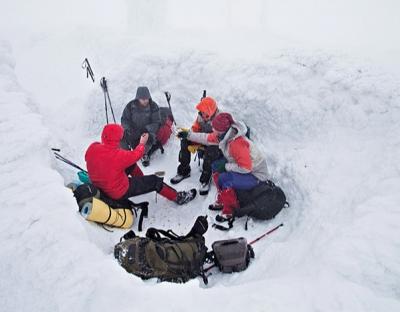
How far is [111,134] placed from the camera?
594cm

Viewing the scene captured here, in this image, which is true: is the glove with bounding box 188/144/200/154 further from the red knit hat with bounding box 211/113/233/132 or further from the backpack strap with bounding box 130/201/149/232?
the backpack strap with bounding box 130/201/149/232

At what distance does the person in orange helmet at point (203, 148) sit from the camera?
7570mm

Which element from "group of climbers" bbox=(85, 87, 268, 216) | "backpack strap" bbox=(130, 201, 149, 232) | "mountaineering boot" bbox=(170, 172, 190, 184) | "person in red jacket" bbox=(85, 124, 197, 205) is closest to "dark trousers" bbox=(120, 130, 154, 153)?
"group of climbers" bbox=(85, 87, 268, 216)

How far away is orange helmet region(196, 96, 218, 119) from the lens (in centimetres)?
755

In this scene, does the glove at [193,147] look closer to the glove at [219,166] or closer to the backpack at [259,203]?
the glove at [219,166]

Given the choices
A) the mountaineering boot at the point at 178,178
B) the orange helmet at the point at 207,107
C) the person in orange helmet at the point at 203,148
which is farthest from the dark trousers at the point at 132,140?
the orange helmet at the point at 207,107

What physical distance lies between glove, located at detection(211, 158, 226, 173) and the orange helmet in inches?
45.2

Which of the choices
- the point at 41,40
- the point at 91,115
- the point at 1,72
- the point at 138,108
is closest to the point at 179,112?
the point at 138,108

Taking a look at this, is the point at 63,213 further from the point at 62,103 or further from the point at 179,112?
the point at 62,103

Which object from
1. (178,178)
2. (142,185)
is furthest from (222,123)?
(178,178)

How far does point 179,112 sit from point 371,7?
208ft

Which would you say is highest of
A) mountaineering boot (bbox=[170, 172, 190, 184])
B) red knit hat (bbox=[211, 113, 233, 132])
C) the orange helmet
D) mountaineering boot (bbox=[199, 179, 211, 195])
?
red knit hat (bbox=[211, 113, 233, 132])

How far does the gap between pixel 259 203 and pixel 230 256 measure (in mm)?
1502

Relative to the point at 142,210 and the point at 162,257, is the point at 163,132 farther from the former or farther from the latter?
the point at 162,257
